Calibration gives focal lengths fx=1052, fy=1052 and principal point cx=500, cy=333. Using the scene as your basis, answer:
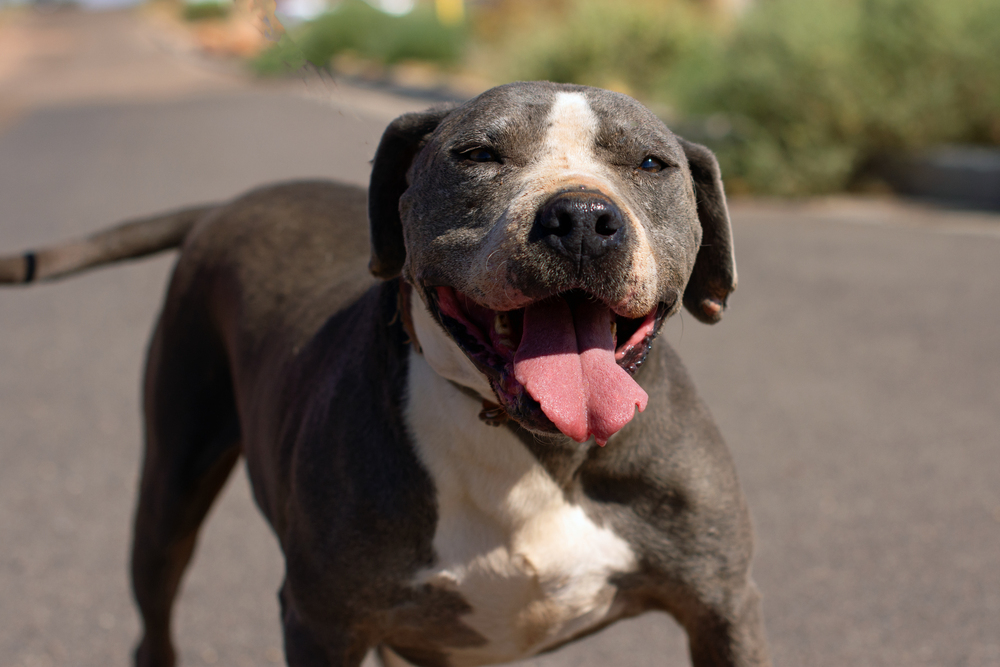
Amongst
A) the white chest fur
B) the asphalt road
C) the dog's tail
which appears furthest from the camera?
the asphalt road

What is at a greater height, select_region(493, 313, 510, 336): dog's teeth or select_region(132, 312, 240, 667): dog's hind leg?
select_region(493, 313, 510, 336): dog's teeth

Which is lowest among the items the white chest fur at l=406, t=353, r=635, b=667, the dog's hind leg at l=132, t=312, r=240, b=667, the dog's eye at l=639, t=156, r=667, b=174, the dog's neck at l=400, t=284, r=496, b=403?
the dog's hind leg at l=132, t=312, r=240, b=667

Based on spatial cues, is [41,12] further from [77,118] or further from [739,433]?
[739,433]

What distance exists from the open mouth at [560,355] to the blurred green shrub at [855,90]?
26.1 ft

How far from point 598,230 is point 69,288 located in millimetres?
7353

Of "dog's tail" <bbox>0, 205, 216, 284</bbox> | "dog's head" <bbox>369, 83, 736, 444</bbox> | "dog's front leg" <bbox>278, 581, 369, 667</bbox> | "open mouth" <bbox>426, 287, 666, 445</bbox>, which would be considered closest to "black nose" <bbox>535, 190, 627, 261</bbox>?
"dog's head" <bbox>369, 83, 736, 444</bbox>

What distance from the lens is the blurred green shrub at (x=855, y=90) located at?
9.30 metres

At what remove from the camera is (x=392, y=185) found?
241 cm

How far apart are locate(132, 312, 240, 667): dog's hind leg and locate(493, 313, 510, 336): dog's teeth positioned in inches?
54.4

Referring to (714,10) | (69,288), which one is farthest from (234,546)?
(714,10)

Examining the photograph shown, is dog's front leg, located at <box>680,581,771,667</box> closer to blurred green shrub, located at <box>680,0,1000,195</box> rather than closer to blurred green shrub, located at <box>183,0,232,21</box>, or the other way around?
blurred green shrub, located at <box>680,0,1000,195</box>

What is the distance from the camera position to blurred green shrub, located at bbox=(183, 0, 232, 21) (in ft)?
165

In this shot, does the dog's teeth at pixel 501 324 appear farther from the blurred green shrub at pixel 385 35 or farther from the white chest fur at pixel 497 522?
the blurred green shrub at pixel 385 35

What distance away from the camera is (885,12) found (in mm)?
9648
